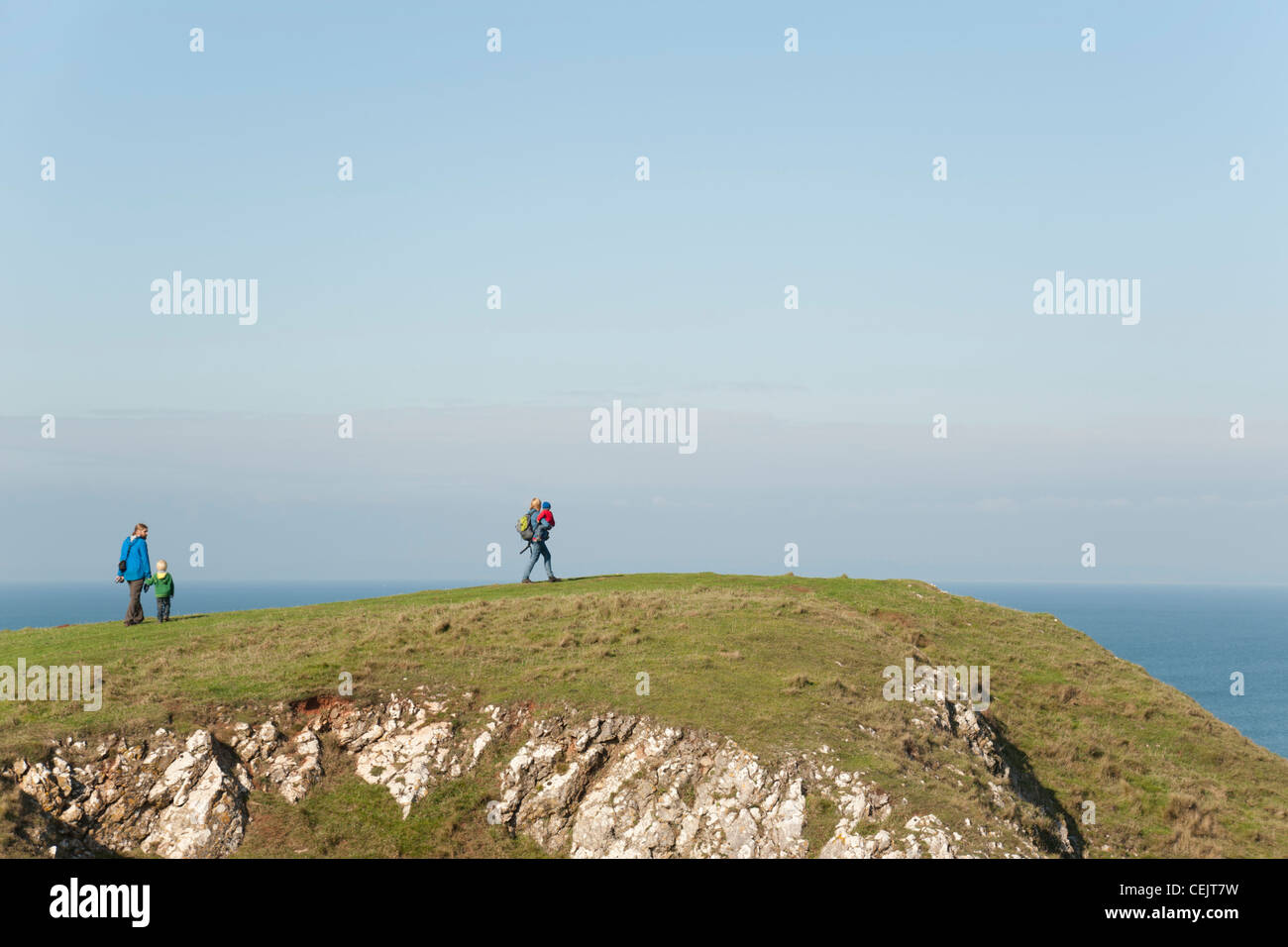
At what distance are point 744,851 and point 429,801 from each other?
26.8 ft

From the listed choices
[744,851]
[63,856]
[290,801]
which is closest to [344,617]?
[290,801]

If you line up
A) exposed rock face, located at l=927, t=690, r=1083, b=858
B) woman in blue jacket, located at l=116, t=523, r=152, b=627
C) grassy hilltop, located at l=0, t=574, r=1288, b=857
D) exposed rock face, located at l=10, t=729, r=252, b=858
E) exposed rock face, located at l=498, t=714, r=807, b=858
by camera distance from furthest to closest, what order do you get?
woman in blue jacket, located at l=116, t=523, r=152, b=627 < exposed rock face, located at l=927, t=690, r=1083, b=858 < grassy hilltop, located at l=0, t=574, r=1288, b=857 < exposed rock face, located at l=498, t=714, r=807, b=858 < exposed rock face, located at l=10, t=729, r=252, b=858

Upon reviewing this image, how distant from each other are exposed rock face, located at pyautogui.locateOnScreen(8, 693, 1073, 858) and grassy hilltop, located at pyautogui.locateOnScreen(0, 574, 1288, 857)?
63 cm

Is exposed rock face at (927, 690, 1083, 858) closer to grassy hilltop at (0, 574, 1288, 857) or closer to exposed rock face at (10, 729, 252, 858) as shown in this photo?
grassy hilltop at (0, 574, 1288, 857)

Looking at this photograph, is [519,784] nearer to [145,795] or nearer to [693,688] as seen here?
[693,688]

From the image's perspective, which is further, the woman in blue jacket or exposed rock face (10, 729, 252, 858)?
the woman in blue jacket

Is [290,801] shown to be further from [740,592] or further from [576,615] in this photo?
[740,592]

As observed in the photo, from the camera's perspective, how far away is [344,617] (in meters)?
36.8

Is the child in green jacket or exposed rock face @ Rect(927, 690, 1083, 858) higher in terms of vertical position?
the child in green jacket

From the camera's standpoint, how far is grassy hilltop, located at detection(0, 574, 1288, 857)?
24609 millimetres

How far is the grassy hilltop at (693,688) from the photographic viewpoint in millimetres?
24609

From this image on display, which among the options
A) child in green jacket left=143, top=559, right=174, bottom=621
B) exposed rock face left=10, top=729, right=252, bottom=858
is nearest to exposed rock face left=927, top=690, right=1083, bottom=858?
exposed rock face left=10, top=729, right=252, bottom=858

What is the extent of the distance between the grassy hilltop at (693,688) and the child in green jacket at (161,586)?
1294 mm

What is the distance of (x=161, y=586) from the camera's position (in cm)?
3656
